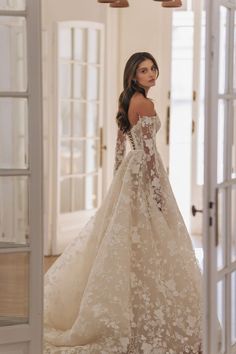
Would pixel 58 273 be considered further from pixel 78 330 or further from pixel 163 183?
pixel 163 183

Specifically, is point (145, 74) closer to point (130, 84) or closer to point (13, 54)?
point (130, 84)

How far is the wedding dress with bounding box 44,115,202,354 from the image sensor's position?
13.1 ft

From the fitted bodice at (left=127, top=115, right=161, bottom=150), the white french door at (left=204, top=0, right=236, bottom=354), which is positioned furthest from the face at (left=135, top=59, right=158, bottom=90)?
the white french door at (left=204, top=0, right=236, bottom=354)

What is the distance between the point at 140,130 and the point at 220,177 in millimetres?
1234

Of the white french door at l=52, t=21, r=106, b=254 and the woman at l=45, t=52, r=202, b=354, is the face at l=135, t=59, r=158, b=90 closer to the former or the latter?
the woman at l=45, t=52, r=202, b=354

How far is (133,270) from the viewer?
4152 millimetres

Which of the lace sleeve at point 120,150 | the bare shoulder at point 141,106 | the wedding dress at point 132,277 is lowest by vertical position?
the wedding dress at point 132,277

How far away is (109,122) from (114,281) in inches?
138

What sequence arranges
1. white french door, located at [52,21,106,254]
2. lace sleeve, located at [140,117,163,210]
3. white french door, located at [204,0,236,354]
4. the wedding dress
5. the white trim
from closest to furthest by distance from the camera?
the white trim, white french door, located at [204,0,236,354], the wedding dress, lace sleeve, located at [140,117,163,210], white french door, located at [52,21,106,254]

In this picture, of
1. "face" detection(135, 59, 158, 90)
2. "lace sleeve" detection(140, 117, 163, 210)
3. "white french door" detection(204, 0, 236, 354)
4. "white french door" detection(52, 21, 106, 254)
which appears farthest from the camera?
"white french door" detection(52, 21, 106, 254)

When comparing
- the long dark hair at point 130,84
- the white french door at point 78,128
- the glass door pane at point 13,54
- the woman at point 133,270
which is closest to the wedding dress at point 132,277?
the woman at point 133,270

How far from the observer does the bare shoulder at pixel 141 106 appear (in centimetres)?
443

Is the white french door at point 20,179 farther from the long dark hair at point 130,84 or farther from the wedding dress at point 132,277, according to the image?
the long dark hair at point 130,84

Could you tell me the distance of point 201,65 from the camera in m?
7.88
